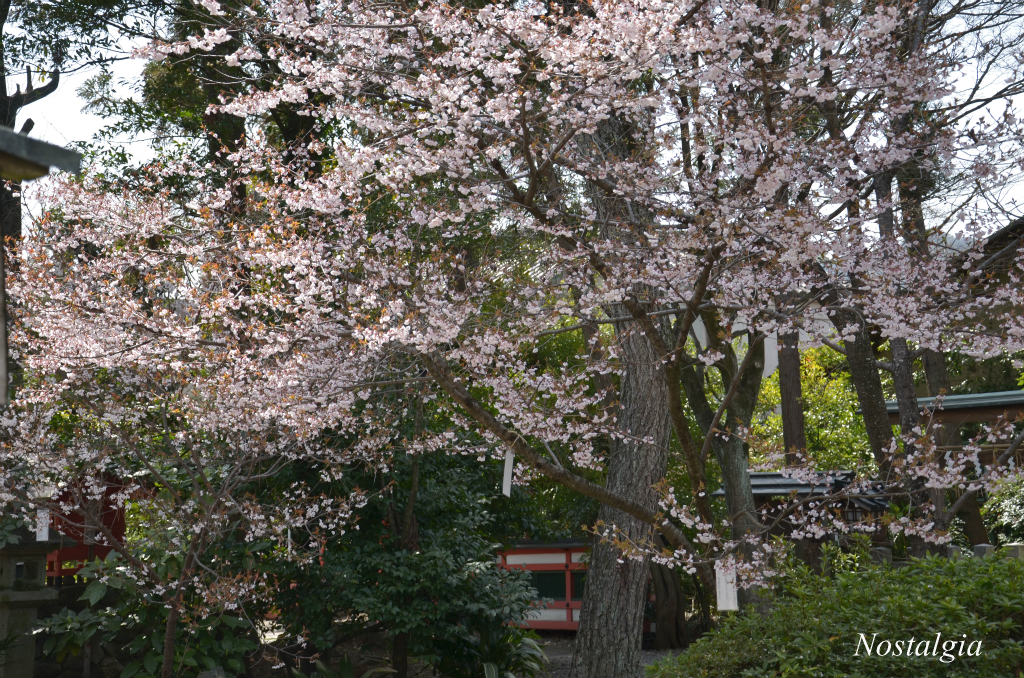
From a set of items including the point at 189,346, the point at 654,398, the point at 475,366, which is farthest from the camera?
the point at 654,398

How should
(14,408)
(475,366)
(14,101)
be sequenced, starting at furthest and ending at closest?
(14,101), (14,408), (475,366)

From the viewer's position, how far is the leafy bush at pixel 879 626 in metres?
4.02

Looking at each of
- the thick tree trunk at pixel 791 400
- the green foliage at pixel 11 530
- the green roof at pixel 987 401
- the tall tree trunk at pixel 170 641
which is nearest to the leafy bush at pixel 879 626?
the tall tree trunk at pixel 170 641

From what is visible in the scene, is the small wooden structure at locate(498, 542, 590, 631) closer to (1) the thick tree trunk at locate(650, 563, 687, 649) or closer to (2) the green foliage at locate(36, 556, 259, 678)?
(1) the thick tree trunk at locate(650, 563, 687, 649)

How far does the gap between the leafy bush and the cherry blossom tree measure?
0.38 meters

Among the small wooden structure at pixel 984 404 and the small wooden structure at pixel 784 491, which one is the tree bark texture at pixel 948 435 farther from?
the small wooden structure at pixel 784 491

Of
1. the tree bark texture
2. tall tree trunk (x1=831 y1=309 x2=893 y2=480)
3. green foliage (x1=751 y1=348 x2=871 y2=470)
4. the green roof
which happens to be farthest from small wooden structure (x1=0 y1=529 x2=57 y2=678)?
the green roof

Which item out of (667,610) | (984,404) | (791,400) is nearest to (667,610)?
(667,610)

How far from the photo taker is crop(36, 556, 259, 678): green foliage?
764 cm

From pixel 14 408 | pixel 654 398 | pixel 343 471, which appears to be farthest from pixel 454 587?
pixel 14 408

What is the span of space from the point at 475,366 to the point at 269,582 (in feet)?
11.5

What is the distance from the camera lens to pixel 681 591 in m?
12.4

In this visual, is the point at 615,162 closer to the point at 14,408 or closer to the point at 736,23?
the point at 736,23

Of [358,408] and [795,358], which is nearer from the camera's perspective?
[358,408]
